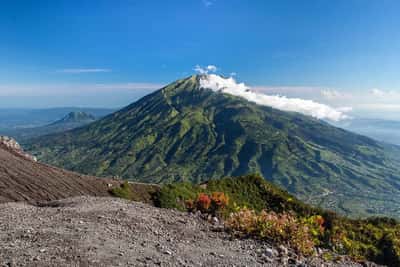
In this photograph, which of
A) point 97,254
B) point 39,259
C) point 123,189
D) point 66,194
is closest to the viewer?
point 39,259

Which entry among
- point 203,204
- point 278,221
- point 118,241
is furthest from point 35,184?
point 278,221

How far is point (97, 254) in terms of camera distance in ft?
26.5

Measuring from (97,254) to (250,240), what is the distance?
5059 millimetres

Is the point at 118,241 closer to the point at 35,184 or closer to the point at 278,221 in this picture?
the point at 278,221

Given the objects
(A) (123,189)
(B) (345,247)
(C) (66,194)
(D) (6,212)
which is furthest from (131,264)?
(A) (123,189)

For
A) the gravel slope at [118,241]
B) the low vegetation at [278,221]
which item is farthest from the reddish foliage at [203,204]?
the gravel slope at [118,241]

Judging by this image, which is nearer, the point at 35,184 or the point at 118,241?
the point at 118,241

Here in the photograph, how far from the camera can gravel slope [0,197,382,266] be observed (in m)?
7.97

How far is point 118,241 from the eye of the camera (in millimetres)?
9258

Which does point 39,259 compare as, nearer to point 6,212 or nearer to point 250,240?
point 6,212

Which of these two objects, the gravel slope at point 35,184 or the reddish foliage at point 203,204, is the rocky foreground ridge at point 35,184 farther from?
the reddish foliage at point 203,204

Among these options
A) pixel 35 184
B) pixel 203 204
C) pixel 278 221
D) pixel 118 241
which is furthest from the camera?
pixel 35 184

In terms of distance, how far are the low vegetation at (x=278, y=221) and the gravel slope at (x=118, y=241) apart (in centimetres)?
68

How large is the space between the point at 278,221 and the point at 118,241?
17.3ft
